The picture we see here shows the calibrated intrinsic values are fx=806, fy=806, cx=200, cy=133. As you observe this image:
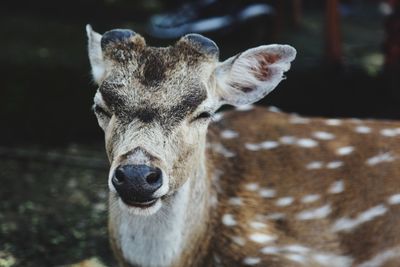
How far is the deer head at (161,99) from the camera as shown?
3.01 meters

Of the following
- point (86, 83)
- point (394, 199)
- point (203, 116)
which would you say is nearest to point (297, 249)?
point (394, 199)

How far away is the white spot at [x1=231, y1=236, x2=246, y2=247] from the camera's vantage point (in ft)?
11.8

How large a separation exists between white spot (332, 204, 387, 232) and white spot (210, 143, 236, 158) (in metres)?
0.60

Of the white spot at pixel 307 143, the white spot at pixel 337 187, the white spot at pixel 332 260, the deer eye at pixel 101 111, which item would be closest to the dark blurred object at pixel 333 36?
the white spot at pixel 307 143

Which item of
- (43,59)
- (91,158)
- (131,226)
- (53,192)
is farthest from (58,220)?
(43,59)

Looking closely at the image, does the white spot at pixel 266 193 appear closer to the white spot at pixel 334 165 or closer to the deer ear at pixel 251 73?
the white spot at pixel 334 165

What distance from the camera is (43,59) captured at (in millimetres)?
7398

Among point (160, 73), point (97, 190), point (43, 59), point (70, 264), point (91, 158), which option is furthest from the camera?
point (43, 59)

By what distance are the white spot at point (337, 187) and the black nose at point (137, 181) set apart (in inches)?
42.3

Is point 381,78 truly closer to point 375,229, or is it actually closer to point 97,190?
point 97,190

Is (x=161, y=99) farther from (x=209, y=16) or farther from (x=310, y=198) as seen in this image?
(x=209, y=16)

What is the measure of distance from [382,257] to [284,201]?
513 mm

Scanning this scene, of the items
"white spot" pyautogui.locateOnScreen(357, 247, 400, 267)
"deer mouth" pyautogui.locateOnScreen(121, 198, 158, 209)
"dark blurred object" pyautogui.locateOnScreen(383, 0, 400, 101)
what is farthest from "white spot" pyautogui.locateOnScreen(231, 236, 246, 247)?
"dark blurred object" pyautogui.locateOnScreen(383, 0, 400, 101)

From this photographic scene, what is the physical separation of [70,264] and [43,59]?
11.5 ft
